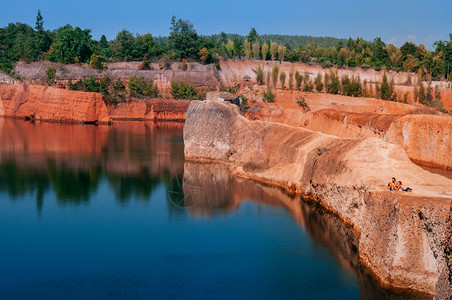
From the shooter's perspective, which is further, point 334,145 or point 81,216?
point 334,145

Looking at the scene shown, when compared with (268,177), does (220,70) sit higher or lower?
higher

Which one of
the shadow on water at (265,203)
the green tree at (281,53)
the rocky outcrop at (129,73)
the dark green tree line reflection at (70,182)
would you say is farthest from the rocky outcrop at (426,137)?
the green tree at (281,53)

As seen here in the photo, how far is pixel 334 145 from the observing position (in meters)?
25.9

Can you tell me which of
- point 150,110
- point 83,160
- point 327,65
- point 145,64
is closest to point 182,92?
point 150,110

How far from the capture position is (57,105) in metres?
64.6

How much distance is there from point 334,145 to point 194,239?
9.73m

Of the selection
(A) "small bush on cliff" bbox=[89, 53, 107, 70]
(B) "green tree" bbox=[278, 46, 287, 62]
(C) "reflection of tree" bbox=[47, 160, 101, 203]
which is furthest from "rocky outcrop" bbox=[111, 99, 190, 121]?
(C) "reflection of tree" bbox=[47, 160, 101, 203]

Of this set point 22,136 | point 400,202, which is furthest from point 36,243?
point 22,136

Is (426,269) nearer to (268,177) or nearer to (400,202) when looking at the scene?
(400,202)

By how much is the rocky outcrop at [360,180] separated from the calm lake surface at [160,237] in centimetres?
104

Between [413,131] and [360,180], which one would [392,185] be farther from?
[413,131]

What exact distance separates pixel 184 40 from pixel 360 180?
70.4 m

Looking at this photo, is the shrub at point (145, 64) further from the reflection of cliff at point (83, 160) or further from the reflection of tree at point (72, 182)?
the reflection of tree at point (72, 182)

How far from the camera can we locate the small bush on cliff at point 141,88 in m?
74.0
